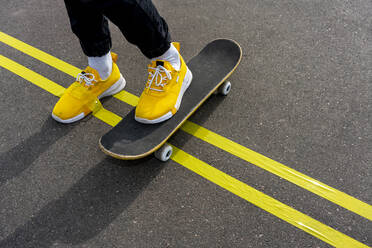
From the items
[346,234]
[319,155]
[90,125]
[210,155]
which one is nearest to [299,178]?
[319,155]

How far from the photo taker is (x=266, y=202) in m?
1.89

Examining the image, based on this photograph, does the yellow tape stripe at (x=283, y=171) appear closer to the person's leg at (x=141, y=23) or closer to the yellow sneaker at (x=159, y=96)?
the yellow sneaker at (x=159, y=96)

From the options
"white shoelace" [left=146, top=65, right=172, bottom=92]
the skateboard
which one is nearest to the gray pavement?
the skateboard

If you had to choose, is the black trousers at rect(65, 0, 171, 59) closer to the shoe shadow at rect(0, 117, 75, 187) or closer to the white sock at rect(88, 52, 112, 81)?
the white sock at rect(88, 52, 112, 81)

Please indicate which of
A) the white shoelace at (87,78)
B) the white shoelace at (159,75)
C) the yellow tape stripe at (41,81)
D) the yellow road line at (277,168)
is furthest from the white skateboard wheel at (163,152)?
the white shoelace at (87,78)

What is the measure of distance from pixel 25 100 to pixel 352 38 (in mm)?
3615

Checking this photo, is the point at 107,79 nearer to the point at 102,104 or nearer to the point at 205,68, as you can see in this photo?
the point at 102,104

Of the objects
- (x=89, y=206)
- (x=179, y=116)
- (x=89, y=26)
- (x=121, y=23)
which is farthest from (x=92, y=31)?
(x=89, y=206)

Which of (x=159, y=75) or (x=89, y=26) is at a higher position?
(x=89, y=26)

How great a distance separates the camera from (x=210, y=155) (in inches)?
85.4

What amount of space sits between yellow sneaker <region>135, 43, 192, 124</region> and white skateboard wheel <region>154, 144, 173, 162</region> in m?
0.21

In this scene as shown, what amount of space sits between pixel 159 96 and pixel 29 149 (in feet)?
3.96

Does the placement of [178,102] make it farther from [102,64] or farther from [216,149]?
[102,64]

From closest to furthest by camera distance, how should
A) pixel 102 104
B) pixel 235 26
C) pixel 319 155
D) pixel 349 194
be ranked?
1. pixel 349 194
2. pixel 319 155
3. pixel 102 104
4. pixel 235 26
